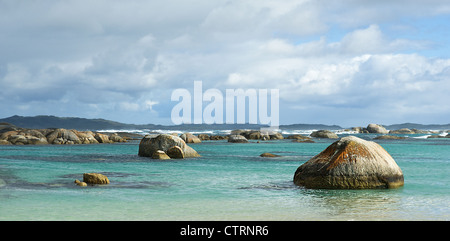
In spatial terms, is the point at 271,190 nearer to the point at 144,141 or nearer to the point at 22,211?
the point at 22,211

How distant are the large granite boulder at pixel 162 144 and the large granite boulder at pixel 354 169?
51.2 ft

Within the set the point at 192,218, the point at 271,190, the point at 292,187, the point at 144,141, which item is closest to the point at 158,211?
the point at 192,218

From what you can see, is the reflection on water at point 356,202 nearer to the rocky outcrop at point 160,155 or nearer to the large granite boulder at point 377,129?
the rocky outcrop at point 160,155

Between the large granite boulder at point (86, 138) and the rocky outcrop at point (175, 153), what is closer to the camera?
the rocky outcrop at point (175, 153)

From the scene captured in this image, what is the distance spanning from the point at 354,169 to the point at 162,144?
17.5 meters

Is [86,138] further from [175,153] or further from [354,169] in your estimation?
[354,169]

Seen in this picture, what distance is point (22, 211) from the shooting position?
10.9m

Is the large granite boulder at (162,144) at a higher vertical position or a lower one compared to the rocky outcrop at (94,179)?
higher

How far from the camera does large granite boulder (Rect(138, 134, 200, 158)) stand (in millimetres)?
29281

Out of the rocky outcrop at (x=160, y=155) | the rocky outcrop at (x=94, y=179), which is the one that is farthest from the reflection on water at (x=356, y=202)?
the rocky outcrop at (x=160, y=155)

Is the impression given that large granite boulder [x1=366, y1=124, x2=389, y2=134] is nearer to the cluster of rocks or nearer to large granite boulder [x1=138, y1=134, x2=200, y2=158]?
the cluster of rocks

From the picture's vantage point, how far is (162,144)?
29609 mm

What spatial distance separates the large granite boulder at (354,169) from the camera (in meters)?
14.1

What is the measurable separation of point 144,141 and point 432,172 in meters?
18.2
